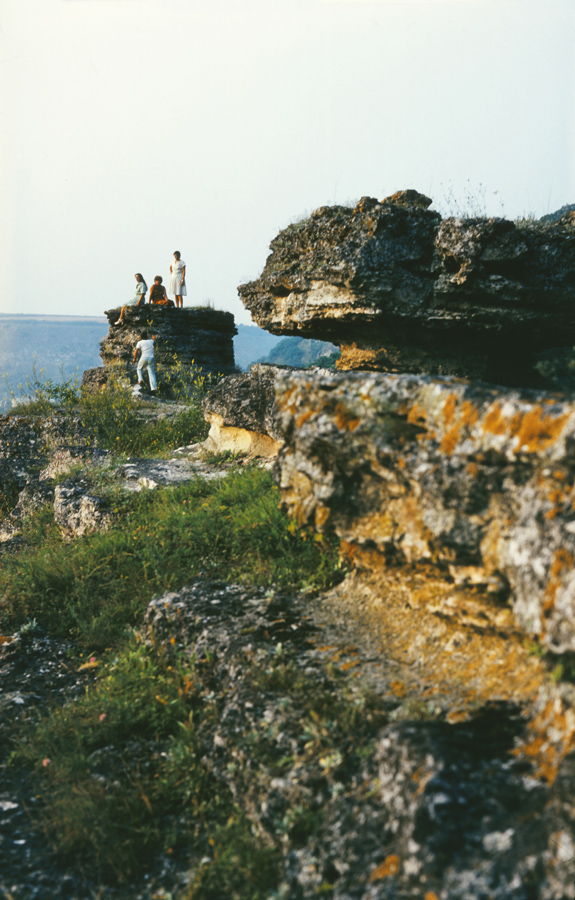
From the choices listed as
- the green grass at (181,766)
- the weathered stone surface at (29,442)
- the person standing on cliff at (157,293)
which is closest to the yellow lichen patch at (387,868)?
the green grass at (181,766)

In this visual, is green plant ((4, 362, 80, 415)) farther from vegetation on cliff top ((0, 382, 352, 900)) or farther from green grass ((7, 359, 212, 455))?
vegetation on cliff top ((0, 382, 352, 900))

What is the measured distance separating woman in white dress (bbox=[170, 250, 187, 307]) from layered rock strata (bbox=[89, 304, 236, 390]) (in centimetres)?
134

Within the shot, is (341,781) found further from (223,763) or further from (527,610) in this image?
(527,610)

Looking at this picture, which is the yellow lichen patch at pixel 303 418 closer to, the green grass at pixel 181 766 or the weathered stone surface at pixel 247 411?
the green grass at pixel 181 766

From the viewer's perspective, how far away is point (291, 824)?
2.89 metres

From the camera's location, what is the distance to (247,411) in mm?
9391

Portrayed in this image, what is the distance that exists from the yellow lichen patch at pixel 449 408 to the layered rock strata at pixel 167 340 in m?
12.8

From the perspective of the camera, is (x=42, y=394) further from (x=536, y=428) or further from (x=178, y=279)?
(x=536, y=428)

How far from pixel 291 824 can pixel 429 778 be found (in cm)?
93

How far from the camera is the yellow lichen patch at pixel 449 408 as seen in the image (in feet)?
10.8

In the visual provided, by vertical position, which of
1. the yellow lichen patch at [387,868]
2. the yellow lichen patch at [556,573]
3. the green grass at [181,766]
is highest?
the yellow lichen patch at [556,573]

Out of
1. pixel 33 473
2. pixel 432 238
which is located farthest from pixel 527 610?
pixel 33 473

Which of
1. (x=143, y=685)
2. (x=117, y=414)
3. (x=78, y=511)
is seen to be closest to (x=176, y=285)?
(x=117, y=414)

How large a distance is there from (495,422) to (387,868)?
2.19 metres
